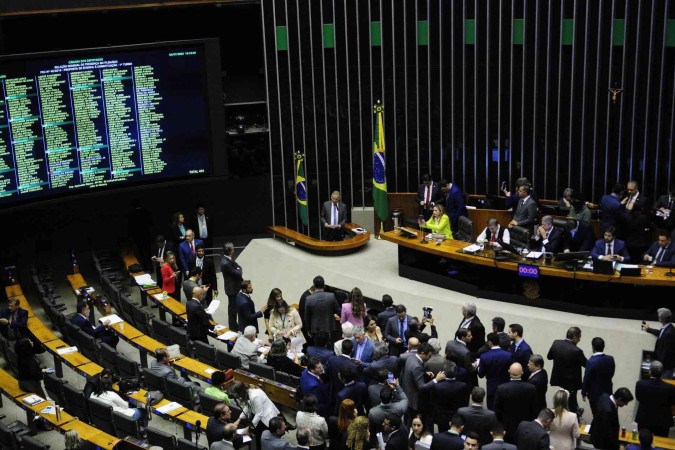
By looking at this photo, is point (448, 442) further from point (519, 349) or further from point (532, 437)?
point (519, 349)

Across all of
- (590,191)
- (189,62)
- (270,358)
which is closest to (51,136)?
(189,62)

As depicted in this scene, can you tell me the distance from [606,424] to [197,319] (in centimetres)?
A: 540

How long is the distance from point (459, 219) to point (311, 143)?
3.72m

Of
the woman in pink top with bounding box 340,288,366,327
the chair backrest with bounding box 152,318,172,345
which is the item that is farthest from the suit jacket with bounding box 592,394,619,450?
the chair backrest with bounding box 152,318,172,345

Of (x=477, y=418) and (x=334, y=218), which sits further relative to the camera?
(x=334, y=218)

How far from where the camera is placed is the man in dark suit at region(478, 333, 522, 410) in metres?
10.1

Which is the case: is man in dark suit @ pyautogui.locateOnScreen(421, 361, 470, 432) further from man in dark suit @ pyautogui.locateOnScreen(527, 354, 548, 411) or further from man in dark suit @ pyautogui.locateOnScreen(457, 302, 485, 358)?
→ man in dark suit @ pyautogui.locateOnScreen(457, 302, 485, 358)

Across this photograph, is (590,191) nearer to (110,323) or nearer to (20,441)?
(110,323)

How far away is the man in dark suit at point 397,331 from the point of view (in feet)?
36.2

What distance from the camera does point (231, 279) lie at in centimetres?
1354

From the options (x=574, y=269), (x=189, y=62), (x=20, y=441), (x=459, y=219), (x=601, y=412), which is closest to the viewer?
(x=601, y=412)

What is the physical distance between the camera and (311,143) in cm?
1706

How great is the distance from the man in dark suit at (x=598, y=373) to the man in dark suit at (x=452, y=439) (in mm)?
2228

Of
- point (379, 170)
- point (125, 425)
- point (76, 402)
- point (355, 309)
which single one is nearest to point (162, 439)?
point (125, 425)
